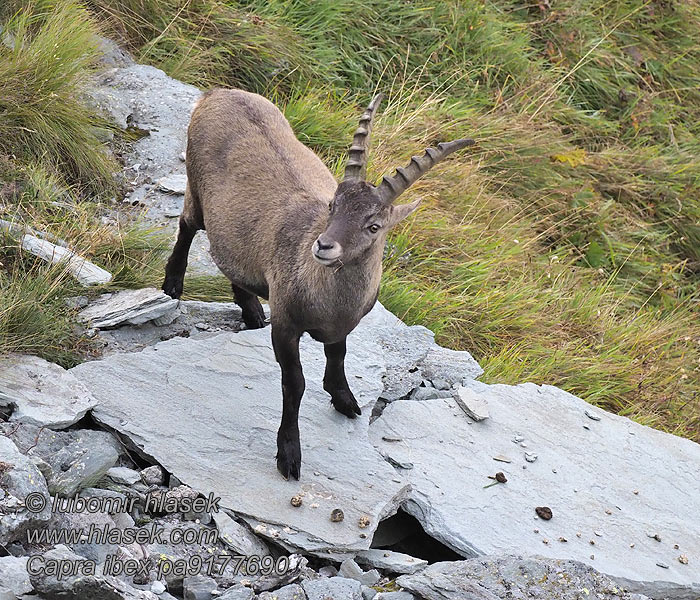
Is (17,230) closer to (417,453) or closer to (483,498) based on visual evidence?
(417,453)

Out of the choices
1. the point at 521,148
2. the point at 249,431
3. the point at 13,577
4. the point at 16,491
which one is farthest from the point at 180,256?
the point at 521,148

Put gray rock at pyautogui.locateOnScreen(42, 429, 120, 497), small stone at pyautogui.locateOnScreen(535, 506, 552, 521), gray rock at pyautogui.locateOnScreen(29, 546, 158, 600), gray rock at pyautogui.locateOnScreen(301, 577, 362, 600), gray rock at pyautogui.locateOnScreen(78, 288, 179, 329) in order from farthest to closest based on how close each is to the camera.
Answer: gray rock at pyautogui.locateOnScreen(78, 288, 179, 329), small stone at pyautogui.locateOnScreen(535, 506, 552, 521), gray rock at pyautogui.locateOnScreen(42, 429, 120, 497), gray rock at pyautogui.locateOnScreen(301, 577, 362, 600), gray rock at pyautogui.locateOnScreen(29, 546, 158, 600)

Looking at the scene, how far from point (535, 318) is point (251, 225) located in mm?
2561

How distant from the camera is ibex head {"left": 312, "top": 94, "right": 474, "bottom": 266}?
13.1 ft

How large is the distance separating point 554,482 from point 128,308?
2343 millimetres

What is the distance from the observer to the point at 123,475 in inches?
161

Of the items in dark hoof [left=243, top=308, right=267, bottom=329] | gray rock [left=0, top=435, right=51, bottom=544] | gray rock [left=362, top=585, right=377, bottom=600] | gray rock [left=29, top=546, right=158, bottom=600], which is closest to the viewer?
gray rock [left=29, top=546, right=158, bottom=600]

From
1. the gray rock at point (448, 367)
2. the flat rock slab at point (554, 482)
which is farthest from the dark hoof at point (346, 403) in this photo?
the gray rock at point (448, 367)

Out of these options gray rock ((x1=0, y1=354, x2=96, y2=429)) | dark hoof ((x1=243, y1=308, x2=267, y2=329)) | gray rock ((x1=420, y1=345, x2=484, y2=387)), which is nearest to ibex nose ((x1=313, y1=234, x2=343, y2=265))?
gray rock ((x1=0, y1=354, x2=96, y2=429))

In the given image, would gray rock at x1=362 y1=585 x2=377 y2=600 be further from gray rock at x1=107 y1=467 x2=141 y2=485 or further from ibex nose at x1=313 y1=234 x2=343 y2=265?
ibex nose at x1=313 y1=234 x2=343 y2=265

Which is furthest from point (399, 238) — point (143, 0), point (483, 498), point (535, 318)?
point (143, 0)

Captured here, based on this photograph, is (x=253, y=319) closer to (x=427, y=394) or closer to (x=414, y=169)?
(x=427, y=394)

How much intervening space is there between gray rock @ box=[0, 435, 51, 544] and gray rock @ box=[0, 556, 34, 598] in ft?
0.52
